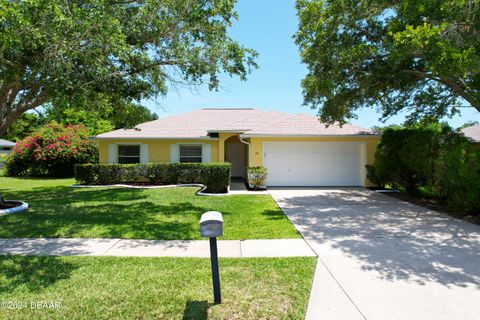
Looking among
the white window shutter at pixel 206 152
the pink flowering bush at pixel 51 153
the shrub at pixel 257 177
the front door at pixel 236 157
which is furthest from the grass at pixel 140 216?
the pink flowering bush at pixel 51 153

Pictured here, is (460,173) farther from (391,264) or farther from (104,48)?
(104,48)

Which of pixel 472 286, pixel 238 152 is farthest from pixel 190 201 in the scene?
pixel 238 152

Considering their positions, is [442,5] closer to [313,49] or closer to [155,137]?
[313,49]

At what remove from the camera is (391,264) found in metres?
5.32

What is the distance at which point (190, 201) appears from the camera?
1162cm

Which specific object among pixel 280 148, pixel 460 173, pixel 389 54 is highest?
pixel 389 54

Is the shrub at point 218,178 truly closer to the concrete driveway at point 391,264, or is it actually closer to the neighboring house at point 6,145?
the concrete driveway at point 391,264

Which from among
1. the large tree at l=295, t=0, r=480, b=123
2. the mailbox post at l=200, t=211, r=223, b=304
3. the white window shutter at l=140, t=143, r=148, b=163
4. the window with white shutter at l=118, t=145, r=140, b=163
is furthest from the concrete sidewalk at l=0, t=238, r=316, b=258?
the window with white shutter at l=118, t=145, r=140, b=163

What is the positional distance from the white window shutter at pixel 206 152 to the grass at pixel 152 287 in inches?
494

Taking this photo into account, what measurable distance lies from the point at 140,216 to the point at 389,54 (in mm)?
8083

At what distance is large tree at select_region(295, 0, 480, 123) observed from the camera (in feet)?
23.6


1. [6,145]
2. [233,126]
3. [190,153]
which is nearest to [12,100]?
[190,153]

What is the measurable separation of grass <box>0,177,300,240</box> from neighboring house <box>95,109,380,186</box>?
154 inches

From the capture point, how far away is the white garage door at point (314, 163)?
16.5 meters
